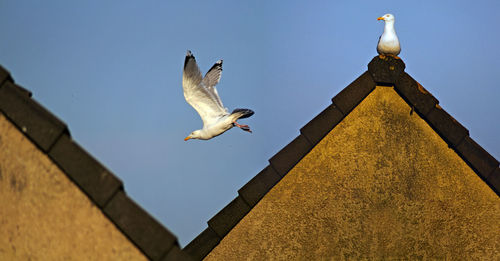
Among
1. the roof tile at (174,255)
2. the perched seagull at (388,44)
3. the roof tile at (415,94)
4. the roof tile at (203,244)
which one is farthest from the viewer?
the perched seagull at (388,44)

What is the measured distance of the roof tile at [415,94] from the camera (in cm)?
689

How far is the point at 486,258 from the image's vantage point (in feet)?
21.2

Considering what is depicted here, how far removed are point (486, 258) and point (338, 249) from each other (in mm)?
1641

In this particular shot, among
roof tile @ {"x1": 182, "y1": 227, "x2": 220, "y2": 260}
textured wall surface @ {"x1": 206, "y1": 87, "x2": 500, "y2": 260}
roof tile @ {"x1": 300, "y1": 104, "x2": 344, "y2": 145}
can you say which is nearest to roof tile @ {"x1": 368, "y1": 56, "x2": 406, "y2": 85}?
textured wall surface @ {"x1": 206, "y1": 87, "x2": 500, "y2": 260}

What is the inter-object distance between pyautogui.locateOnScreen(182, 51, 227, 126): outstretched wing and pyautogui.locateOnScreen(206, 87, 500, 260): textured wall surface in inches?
107

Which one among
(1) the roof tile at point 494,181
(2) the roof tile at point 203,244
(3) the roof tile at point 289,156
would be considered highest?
(1) the roof tile at point 494,181

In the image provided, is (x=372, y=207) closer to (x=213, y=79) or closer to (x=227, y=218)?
(x=227, y=218)

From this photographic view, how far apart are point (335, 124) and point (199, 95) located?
111 inches

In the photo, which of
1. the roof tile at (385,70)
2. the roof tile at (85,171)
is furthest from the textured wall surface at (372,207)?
the roof tile at (85,171)

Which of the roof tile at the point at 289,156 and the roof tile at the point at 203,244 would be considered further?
the roof tile at the point at 289,156

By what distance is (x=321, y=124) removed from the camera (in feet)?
21.9

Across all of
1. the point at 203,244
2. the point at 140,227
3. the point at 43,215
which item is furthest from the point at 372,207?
the point at 43,215

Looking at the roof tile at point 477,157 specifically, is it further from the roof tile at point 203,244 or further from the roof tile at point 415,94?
the roof tile at point 203,244

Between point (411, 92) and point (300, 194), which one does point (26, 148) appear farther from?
point (411, 92)
